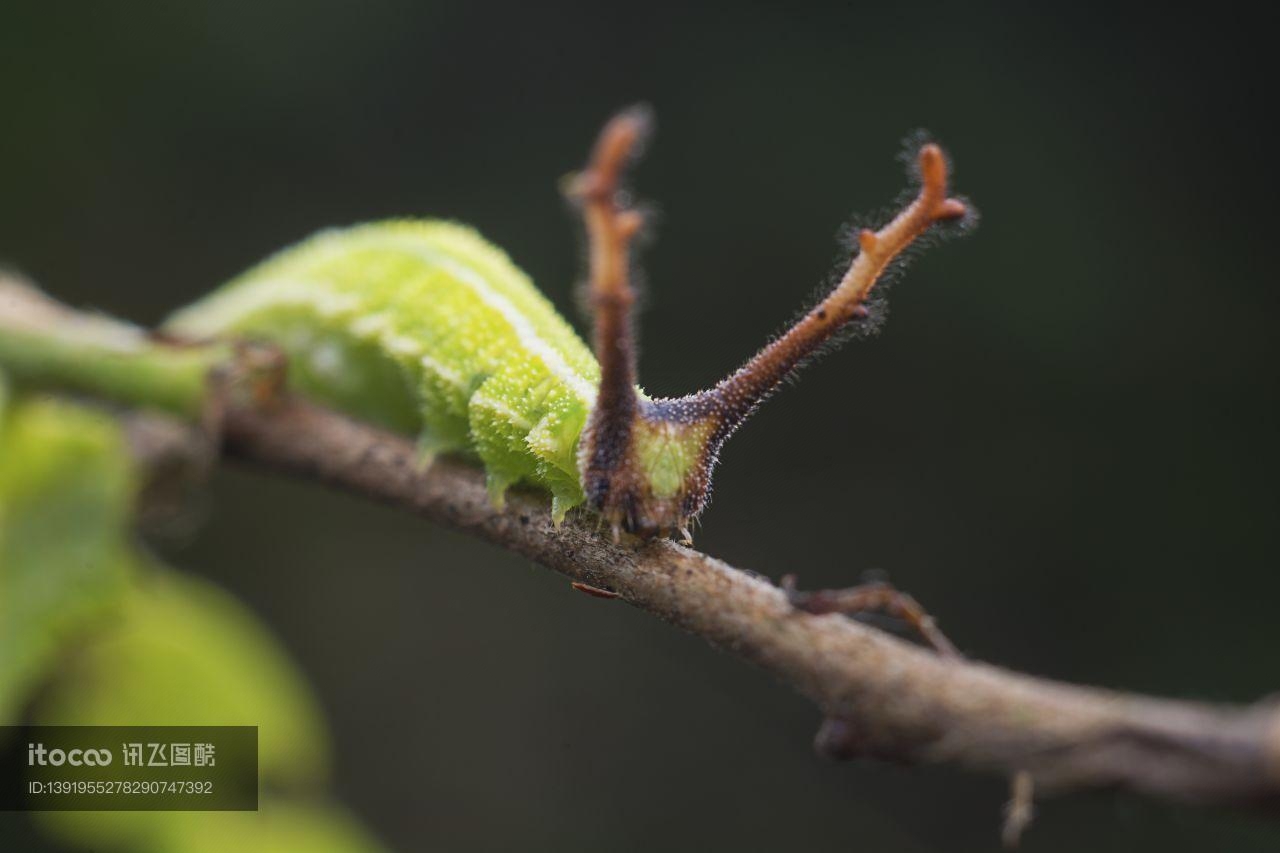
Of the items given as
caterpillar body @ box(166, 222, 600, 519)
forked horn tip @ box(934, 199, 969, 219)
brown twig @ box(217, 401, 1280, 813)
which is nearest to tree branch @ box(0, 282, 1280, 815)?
brown twig @ box(217, 401, 1280, 813)

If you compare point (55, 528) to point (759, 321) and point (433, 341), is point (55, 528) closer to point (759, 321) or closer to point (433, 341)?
point (433, 341)

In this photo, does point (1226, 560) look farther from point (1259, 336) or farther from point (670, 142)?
point (670, 142)

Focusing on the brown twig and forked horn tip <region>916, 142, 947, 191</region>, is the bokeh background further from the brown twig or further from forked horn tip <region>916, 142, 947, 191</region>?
forked horn tip <region>916, 142, 947, 191</region>

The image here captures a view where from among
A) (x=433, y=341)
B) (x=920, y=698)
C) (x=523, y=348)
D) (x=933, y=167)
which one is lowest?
(x=920, y=698)

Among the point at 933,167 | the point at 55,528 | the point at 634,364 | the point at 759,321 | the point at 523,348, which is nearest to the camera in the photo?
the point at 933,167

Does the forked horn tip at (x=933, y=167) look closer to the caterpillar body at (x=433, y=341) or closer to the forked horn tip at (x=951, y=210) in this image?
the forked horn tip at (x=951, y=210)

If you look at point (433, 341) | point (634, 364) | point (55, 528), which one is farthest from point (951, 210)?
point (55, 528)
